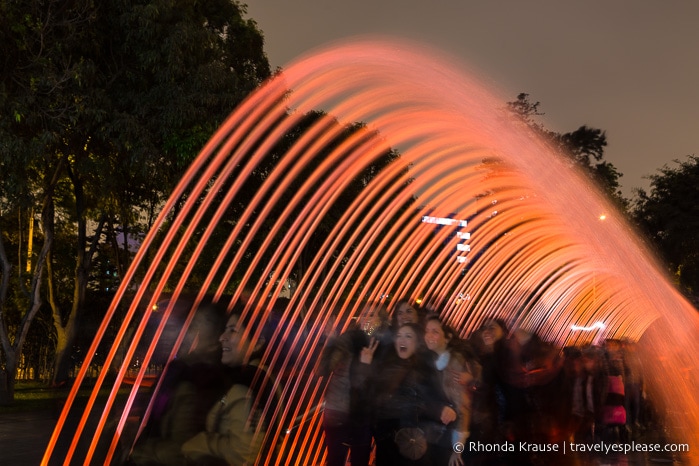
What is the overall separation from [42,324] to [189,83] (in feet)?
72.3

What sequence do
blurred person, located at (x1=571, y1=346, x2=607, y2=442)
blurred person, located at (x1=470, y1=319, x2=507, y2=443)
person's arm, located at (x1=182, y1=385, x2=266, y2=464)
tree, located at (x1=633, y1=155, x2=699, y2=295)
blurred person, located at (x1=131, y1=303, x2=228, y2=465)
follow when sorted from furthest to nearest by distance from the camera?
1. tree, located at (x1=633, y1=155, x2=699, y2=295)
2. blurred person, located at (x1=571, y1=346, x2=607, y2=442)
3. blurred person, located at (x1=470, y1=319, x2=507, y2=443)
4. blurred person, located at (x1=131, y1=303, x2=228, y2=465)
5. person's arm, located at (x1=182, y1=385, x2=266, y2=464)

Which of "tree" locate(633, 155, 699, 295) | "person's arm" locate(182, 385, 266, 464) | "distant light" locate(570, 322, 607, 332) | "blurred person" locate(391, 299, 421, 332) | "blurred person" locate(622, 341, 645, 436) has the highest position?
"tree" locate(633, 155, 699, 295)

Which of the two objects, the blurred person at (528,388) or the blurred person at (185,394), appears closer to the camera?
the blurred person at (185,394)

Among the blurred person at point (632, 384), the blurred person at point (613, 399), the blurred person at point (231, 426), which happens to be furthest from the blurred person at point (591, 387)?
the blurred person at point (231, 426)

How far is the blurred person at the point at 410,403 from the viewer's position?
698 centimetres

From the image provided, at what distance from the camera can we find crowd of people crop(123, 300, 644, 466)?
5117 millimetres

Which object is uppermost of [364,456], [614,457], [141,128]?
[141,128]

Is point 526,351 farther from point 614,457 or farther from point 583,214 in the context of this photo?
point 583,214

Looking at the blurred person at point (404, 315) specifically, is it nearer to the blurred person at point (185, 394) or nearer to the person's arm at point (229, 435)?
the blurred person at point (185, 394)

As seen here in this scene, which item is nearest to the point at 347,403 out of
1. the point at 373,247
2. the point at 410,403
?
the point at 410,403

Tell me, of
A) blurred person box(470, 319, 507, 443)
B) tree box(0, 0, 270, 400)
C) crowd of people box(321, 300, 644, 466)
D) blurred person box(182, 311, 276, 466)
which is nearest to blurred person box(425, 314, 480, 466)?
crowd of people box(321, 300, 644, 466)

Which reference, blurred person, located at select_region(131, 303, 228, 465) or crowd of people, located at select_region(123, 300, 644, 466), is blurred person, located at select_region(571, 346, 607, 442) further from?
blurred person, located at select_region(131, 303, 228, 465)

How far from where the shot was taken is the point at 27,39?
52.1 ft

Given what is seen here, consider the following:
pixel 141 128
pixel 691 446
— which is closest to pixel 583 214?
pixel 691 446
